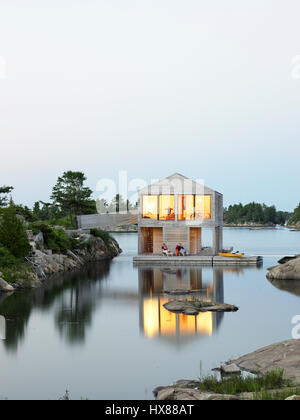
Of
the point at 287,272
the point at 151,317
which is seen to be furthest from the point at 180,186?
the point at 151,317

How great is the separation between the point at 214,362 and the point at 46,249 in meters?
22.8

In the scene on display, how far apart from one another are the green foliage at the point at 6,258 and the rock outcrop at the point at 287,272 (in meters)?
15.1

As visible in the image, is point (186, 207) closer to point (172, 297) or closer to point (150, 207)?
point (150, 207)

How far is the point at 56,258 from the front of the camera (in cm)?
3312

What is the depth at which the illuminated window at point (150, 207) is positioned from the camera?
4000cm

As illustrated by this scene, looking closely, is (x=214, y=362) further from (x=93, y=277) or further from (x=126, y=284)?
(x=93, y=277)

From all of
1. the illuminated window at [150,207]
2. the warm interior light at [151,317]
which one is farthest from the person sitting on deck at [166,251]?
the warm interior light at [151,317]

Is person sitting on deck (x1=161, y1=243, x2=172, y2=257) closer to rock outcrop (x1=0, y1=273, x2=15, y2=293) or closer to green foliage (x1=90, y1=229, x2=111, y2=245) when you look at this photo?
green foliage (x1=90, y1=229, x2=111, y2=245)

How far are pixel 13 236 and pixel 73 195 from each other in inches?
977

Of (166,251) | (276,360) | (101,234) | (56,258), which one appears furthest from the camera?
(101,234)

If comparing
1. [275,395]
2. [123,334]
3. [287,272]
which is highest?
[287,272]

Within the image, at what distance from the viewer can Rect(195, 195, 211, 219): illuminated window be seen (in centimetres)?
3925

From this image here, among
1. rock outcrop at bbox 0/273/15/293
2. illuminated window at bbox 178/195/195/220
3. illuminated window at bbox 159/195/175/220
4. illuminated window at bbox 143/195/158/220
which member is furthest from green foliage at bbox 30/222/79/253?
rock outcrop at bbox 0/273/15/293

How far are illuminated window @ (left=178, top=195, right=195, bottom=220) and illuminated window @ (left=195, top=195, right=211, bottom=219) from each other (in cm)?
42
